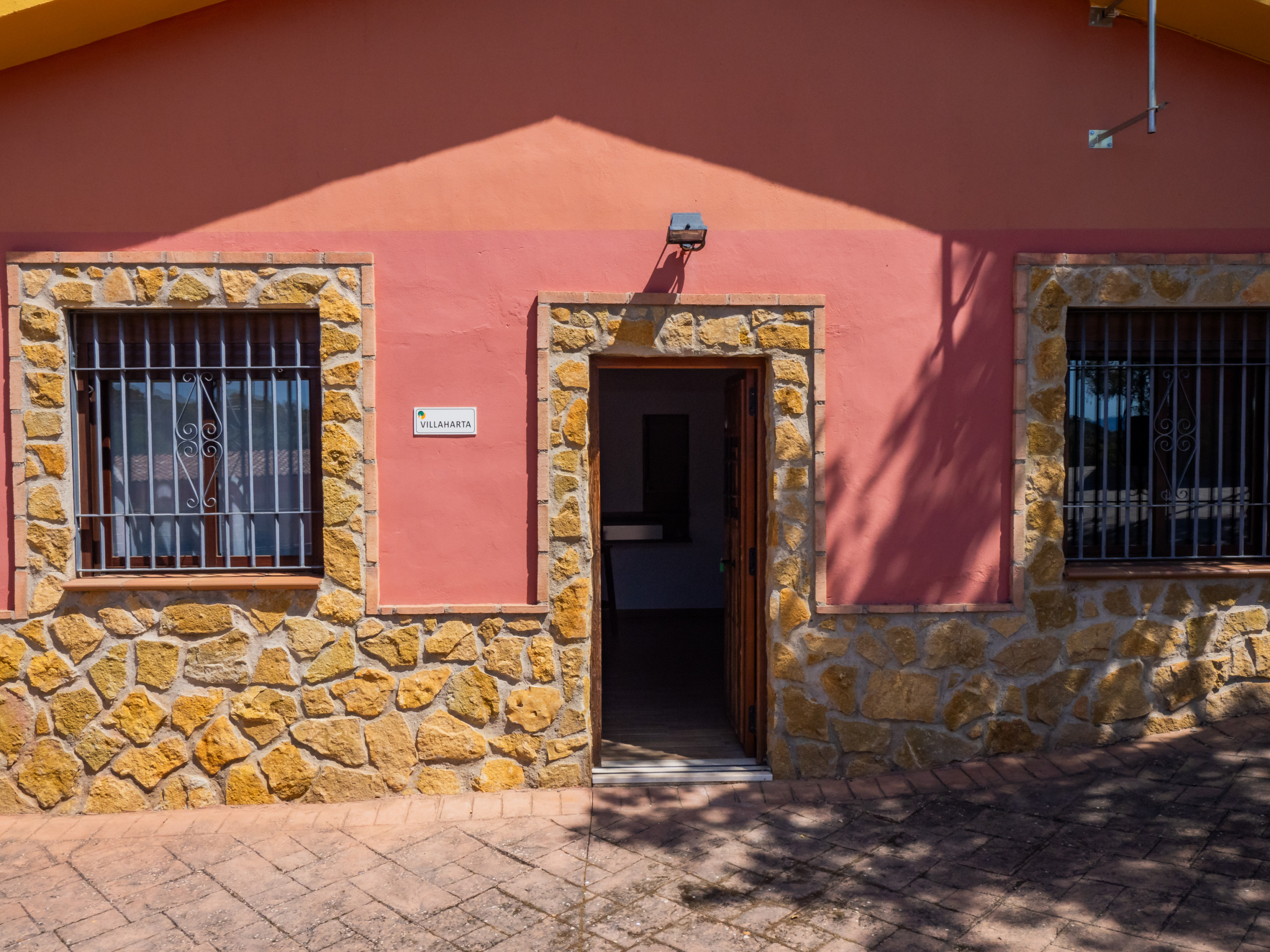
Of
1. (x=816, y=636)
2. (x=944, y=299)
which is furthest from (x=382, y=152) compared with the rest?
(x=816, y=636)

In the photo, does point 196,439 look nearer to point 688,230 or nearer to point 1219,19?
point 688,230

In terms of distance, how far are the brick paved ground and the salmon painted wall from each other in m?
1.15

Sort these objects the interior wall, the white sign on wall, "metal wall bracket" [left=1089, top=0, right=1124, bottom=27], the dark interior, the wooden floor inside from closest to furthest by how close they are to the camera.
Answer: the white sign on wall < "metal wall bracket" [left=1089, top=0, right=1124, bottom=27] < the wooden floor inside < the dark interior < the interior wall

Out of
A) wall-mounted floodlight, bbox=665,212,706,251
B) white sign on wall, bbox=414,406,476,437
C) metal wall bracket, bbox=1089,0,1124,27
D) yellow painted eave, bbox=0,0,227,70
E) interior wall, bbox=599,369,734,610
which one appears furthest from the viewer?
interior wall, bbox=599,369,734,610

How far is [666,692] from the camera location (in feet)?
21.7

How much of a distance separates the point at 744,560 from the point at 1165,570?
2340 millimetres

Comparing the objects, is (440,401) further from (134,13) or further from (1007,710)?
(1007,710)

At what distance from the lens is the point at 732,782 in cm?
490

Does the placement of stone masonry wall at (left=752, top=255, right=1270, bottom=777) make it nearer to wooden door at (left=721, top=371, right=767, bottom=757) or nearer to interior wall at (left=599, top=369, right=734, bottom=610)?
wooden door at (left=721, top=371, right=767, bottom=757)

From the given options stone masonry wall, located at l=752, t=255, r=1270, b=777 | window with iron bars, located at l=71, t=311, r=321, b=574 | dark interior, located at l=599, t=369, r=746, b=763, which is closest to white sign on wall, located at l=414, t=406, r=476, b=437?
window with iron bars, located at l=71, t=311, r=321, b=574

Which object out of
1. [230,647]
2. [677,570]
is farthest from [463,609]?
[677,570]

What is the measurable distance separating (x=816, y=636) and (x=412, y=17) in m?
3.98

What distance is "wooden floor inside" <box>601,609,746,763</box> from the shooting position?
5.39 m

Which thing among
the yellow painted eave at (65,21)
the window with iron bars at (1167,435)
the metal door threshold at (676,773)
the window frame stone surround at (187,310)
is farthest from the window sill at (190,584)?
the window with iron bars at (1167,435)
